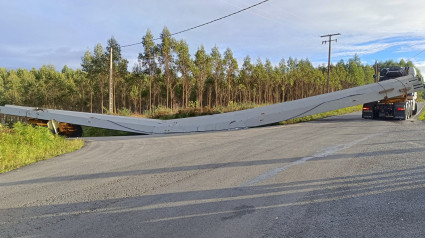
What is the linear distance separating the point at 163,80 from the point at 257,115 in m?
27.3

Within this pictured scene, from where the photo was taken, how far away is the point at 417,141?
28.9 ft

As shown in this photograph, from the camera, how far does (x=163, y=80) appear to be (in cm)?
4125

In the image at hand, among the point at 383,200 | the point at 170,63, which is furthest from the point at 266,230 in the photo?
the point at 170,63

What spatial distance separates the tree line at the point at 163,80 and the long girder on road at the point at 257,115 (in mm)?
10710

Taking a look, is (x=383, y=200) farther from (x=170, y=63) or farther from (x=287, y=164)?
(x=170, y=63)

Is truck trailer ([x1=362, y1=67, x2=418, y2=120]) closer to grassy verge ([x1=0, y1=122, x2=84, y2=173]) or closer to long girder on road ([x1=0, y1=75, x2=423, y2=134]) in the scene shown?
long girder on road ([x1=0, y1=75, x2=423, y2=134])

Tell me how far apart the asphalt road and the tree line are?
2120cm

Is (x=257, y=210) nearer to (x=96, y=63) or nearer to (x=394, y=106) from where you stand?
(x=394, y=106)

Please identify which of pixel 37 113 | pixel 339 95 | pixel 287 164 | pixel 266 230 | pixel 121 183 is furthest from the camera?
pixel 37 113

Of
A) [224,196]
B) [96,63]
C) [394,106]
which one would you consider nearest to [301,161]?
[224,196]

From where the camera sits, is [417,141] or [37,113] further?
[37,113]

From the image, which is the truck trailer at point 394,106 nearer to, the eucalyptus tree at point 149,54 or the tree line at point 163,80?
the tree line at point 163,80

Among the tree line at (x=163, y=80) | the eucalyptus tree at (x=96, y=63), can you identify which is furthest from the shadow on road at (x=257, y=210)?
the eucalyptus tree at (x=96, y=63)

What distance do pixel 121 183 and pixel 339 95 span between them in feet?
50.8
